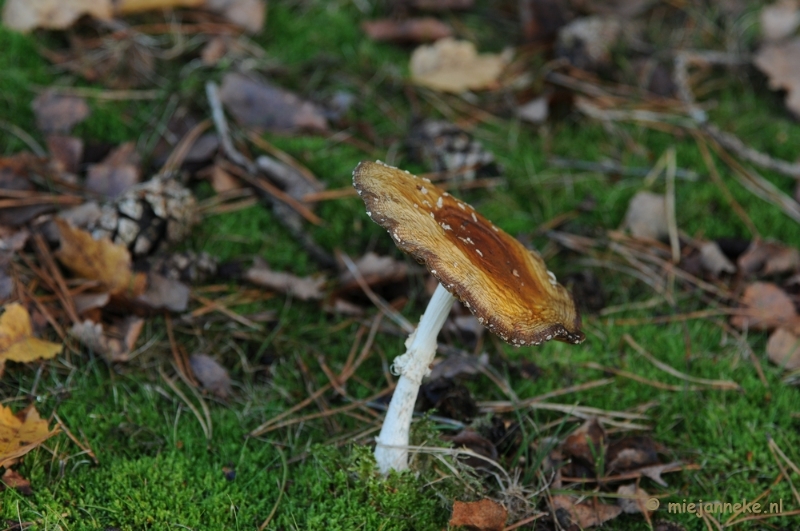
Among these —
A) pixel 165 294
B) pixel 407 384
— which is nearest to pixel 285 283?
pixel 165 294

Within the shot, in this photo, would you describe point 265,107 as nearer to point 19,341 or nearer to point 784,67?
point 19,341

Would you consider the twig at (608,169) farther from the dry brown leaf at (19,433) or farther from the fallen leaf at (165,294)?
the dry brown leaf at (19,433)

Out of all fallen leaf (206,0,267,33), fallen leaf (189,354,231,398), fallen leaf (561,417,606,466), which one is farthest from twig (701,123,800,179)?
fallen leaf (189,354,231,398)

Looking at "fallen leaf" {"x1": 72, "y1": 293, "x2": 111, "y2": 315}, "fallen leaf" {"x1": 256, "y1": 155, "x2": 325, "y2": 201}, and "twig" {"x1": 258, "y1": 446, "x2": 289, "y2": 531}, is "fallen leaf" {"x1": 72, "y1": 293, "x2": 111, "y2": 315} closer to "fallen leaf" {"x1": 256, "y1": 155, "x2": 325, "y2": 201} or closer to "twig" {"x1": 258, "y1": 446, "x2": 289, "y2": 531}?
"twig" {"x1": 258, "y1": 446, "x2": 289, "y2": 531}

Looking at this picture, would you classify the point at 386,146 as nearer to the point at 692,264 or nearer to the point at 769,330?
the point at 692,264

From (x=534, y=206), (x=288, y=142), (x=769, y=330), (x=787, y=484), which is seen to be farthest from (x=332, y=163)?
(x=787, y=484)

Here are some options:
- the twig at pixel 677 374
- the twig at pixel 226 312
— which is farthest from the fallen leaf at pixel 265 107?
the twig at pixel 677 374

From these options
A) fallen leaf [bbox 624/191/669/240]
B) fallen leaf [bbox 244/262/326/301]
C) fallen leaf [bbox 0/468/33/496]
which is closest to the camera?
fallen leaf [bbox 0/468/33/496]
